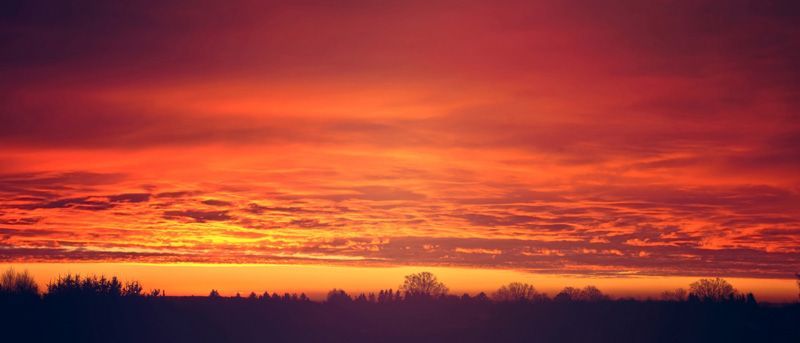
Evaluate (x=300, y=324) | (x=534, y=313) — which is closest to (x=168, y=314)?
(x=300, y=324)

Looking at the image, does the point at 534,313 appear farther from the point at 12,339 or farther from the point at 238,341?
the point at 12,339

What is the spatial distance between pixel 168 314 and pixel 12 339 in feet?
48.0

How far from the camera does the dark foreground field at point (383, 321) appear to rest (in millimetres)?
72000

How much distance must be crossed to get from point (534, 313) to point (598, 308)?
6884 mm

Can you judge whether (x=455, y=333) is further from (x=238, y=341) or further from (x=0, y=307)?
(x=0, y=307)

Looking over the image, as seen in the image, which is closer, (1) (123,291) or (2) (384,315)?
(1) (123,291)

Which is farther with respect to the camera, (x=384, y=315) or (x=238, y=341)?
(x=384, y=315)

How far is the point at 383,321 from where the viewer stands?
8488 centimetres

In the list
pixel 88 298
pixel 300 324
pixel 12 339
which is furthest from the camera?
pixel 300 324

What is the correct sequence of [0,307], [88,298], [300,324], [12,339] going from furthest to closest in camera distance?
[300,324] < [88,298] < [0,307] < [12,339]

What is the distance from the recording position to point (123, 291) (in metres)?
80.3

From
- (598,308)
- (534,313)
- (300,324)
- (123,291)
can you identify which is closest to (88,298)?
(123,291)

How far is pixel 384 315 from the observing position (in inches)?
3435

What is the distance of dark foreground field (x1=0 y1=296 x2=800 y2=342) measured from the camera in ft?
236
